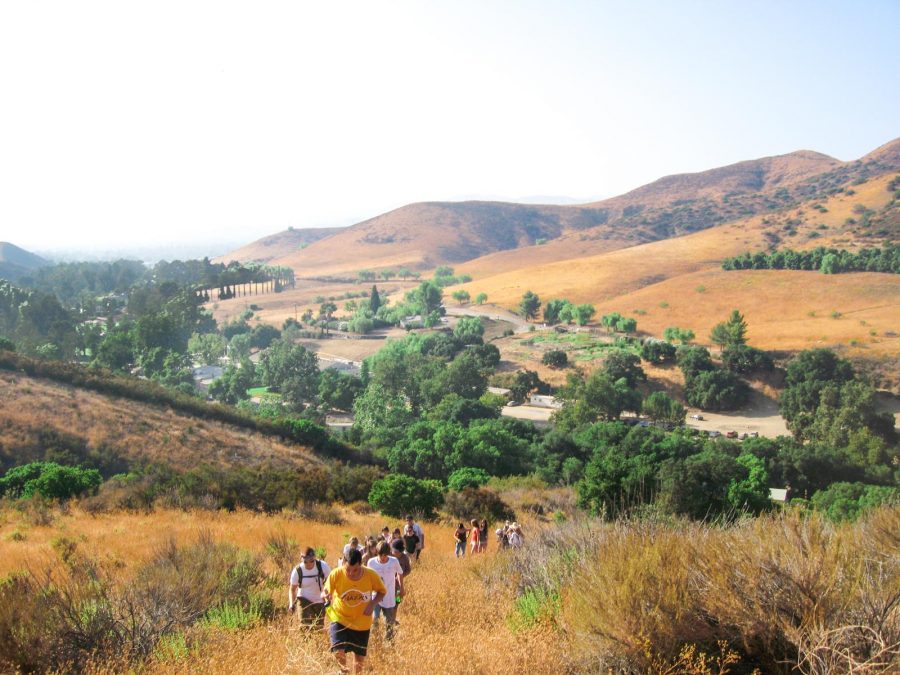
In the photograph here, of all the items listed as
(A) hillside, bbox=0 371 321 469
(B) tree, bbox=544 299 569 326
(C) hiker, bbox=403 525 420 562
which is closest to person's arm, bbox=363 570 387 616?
(C) hiker, bbox=403 525 420 562

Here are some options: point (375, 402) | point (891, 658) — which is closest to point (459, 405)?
point (375, 402)

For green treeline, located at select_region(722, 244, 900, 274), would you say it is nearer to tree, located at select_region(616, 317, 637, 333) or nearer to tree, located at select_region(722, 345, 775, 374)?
tree, located at select_region(616, 317, 637, 333)

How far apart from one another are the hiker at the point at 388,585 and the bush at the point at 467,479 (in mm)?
14553

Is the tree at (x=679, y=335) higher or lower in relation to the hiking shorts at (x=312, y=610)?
lower

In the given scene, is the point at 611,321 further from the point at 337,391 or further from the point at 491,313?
the point at 337,391

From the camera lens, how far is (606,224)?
517 feet

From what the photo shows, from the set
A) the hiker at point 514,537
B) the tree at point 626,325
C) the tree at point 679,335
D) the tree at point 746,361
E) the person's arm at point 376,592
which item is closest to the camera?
the person's arm at point 376,592

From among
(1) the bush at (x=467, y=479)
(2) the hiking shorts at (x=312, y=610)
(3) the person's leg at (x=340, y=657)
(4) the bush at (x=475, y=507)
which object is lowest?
(1) the bush at (x=467, y=479)

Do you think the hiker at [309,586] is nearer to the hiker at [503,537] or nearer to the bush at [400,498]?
the hiker at [503,537]

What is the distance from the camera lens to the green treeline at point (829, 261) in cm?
7194

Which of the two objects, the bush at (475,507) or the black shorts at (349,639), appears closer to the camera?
the black shorts at (349,639)

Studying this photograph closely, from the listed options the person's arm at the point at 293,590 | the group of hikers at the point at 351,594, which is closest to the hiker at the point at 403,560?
the group of hikers at the point at 351,594

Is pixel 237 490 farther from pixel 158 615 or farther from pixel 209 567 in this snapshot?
pixel 158 615

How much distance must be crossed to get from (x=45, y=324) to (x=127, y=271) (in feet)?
226
